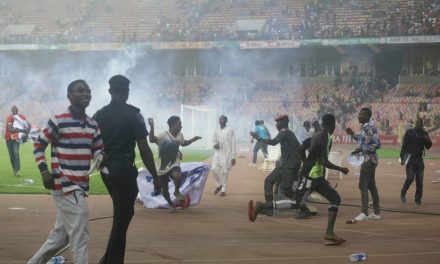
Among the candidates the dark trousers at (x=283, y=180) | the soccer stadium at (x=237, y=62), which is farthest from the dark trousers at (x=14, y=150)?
the dark trousers at (x=283, y=180)

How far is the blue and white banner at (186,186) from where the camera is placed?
37.0ft

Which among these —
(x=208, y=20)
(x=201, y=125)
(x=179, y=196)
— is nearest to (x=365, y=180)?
(x=179, y=196)

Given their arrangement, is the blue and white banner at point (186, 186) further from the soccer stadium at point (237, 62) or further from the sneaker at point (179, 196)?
the soccer stadium at point (237, 62)

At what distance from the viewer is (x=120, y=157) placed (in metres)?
6.04

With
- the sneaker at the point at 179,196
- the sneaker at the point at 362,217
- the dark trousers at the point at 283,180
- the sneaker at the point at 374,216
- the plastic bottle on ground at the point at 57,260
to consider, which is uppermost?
the dark trousers at the point at 283,180

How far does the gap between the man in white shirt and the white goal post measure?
696 inches

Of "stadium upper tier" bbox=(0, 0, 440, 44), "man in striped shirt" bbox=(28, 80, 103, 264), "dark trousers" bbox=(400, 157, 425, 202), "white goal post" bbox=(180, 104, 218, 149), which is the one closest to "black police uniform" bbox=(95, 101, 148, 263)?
"man in striped shirt" bbox=(28, 80, 103, 264)

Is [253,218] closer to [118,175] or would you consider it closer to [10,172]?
[118,175]

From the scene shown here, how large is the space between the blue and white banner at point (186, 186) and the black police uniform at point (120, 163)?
203 inches

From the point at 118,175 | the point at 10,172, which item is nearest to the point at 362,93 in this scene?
the point at 10,172

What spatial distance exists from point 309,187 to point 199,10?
3885cm

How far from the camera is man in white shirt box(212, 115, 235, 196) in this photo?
1370 centimetres

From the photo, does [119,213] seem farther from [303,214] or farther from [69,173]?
[303,214]

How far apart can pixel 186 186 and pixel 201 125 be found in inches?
838
